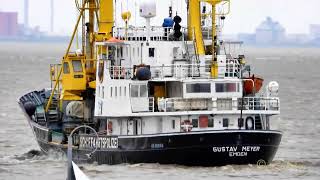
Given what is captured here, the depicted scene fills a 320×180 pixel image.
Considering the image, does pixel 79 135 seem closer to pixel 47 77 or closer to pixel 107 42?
pixel 107 42

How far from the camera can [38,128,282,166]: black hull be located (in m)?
54.2

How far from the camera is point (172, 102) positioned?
180 ft

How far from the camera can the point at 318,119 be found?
8694 centimetres

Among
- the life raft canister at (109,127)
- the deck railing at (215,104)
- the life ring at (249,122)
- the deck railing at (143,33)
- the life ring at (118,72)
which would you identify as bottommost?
the life raft canister at (109,127)

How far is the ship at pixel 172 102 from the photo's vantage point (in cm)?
5447

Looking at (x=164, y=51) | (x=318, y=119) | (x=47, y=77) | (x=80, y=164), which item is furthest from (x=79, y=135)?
(x=47, y=77)

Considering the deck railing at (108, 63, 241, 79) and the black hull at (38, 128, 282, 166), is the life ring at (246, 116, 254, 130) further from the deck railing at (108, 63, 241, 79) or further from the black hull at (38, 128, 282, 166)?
the deck railing at (108, 63, 241, 79)

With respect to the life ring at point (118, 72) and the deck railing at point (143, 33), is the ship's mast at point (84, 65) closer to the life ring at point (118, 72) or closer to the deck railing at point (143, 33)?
the deck railing at point (143, 33)

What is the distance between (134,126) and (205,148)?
143 inches

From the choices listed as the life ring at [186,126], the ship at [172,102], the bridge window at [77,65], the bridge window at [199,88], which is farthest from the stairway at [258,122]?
the bridge window at [77,65]

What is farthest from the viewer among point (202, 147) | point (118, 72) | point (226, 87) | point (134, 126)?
point (118, 72)

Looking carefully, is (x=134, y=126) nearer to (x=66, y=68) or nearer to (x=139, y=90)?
(x=139, y=90)

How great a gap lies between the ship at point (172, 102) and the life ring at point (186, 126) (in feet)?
0.16

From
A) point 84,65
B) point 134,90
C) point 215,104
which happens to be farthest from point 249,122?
point 84,65
